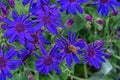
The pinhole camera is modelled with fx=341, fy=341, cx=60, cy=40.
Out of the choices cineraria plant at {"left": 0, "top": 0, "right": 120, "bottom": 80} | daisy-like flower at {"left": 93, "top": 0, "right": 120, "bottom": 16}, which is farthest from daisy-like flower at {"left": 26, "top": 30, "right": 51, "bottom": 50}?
daisy-like flower at {"left": 93, "top": 0, "right": 120, "bottom": 16}

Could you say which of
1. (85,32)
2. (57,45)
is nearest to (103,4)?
(57,45)

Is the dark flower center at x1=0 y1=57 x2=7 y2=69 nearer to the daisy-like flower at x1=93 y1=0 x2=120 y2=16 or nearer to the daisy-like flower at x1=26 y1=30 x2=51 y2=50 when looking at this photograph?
the daisy-like flower at x1=26 y1=30 x2=51 y2=50

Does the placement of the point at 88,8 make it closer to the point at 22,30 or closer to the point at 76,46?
the point at 76,46

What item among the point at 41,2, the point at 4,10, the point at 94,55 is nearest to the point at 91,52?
the point at 94,55

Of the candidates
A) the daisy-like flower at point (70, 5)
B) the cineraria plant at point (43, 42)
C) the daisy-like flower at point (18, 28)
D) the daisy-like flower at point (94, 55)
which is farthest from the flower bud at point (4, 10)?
the daisy-like flower at point (94, 55)

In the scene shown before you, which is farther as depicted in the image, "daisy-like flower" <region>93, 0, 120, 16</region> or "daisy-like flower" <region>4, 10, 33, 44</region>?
"daisy-like flower" <region>93, 0, 120, 16</region>

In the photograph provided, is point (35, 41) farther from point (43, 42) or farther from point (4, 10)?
point (4, 10)
